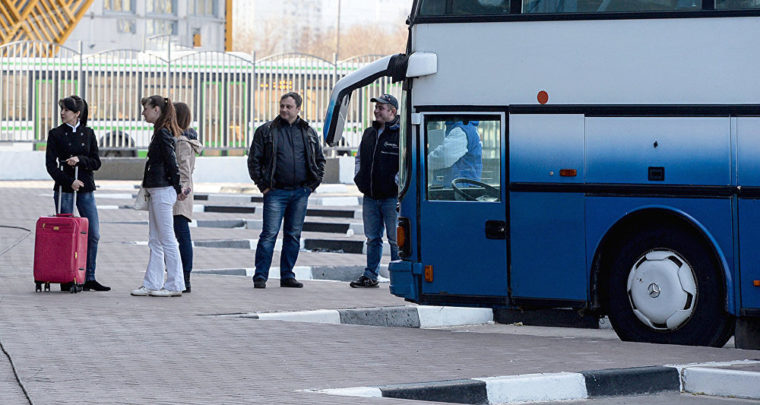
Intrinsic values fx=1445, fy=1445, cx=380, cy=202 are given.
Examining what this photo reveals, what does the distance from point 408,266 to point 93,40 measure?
234 ft

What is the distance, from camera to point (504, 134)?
34.0 ft

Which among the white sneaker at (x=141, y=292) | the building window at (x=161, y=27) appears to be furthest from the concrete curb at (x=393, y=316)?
the building window at (x=161, y=27)

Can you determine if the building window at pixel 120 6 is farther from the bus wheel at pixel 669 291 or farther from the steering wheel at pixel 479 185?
the bus wheel at pixel 669 291

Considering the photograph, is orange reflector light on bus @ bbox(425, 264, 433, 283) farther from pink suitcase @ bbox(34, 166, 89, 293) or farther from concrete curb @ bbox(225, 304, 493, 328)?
pink suitcase @ bbox(34, 166, 89, 293)

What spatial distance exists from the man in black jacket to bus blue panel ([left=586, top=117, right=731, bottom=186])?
405 cm

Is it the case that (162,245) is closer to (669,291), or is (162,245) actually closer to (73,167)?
(73,167)

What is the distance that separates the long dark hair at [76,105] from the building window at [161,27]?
72070 millimetres

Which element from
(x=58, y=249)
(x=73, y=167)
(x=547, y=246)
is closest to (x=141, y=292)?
(x=58, y=249)

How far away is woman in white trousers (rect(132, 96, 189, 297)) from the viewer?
12.5 meters

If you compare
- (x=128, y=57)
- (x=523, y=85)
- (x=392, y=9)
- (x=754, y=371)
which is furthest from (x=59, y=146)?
(x=392, y=9)

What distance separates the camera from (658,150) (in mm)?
9906

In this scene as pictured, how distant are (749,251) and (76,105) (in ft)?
20.6

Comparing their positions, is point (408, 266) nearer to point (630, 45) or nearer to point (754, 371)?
point (630, 45)

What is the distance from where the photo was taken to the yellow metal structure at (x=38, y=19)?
156 feet
